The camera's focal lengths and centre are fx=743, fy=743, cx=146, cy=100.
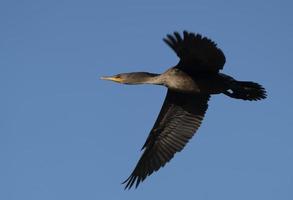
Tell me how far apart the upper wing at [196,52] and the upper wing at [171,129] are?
1.71 m

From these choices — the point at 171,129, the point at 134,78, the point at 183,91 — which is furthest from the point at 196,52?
the point at 171,129

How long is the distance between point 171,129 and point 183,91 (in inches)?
74.1

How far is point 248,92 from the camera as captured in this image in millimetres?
15352

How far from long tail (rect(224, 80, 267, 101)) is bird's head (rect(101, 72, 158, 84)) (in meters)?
1.62

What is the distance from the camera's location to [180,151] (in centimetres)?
1628

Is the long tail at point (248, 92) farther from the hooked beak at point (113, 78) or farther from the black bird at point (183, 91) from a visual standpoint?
the hooked beak at point (113, 78)

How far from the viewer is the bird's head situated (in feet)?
49.0

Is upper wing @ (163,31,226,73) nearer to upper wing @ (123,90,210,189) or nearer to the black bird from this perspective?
the black bird

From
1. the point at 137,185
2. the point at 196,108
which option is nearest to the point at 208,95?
the point at 196,108

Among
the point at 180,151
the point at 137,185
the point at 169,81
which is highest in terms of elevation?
the point at 169,81

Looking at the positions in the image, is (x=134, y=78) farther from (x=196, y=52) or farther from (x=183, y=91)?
(x=196, y=52)

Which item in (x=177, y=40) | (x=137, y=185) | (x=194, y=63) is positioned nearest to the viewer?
(x=177, y=40)

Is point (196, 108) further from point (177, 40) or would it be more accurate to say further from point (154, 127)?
point (177, 40)

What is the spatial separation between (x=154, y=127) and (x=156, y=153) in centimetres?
65
